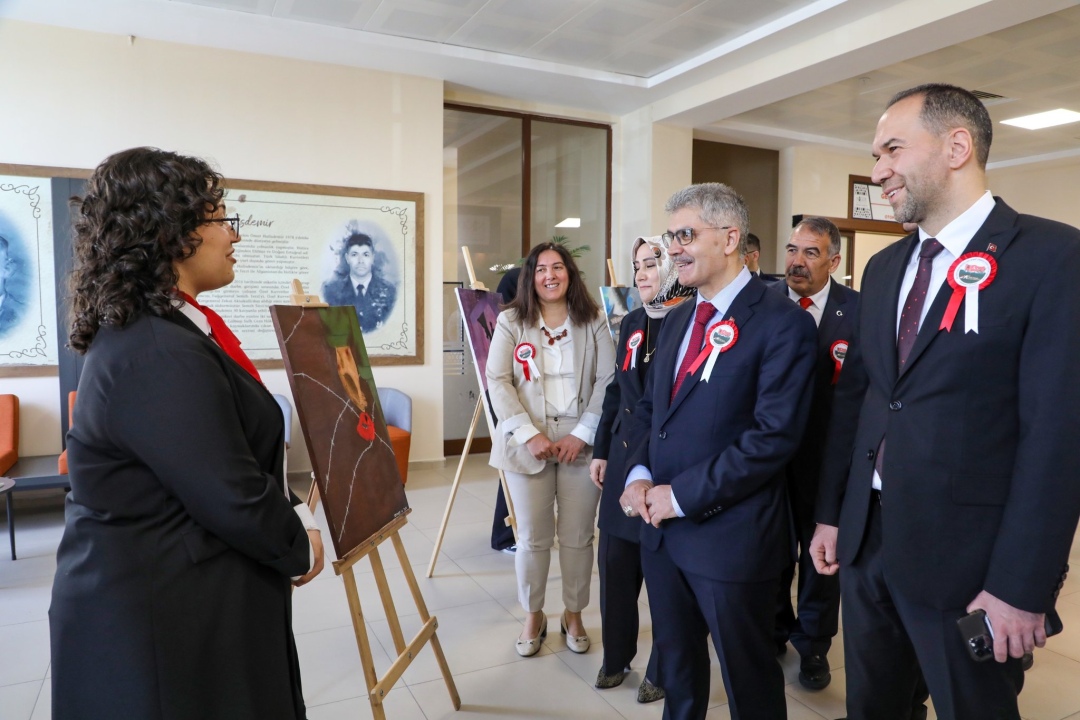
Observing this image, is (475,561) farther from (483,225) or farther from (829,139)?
(829,139)

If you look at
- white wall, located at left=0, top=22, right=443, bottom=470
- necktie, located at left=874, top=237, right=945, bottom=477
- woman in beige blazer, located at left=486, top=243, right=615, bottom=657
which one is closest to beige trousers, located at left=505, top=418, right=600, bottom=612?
woman in beige blazer, located at left=486, top=243, right=615, bottom=657

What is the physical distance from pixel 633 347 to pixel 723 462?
0.83 meters

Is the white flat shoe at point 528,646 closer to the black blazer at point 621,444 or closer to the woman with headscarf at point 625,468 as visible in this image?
the woman with headscarf at point 625,468

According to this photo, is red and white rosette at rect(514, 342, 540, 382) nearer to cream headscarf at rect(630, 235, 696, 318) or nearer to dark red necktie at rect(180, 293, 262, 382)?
cream headscarf at rect(630, 235, 696, 318)

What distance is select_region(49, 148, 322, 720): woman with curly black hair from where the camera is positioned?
1.30 m

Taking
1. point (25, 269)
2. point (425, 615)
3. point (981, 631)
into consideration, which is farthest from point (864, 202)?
point (25, 269)

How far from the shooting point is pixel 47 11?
4805 millimetres

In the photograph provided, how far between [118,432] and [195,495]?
18cm

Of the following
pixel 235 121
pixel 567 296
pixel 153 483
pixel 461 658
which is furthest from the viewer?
pixel 235 121

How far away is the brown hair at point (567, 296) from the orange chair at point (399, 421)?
106 inches

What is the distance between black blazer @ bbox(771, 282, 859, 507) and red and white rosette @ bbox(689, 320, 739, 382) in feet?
2.06

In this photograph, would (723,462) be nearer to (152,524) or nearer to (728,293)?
(728,293)

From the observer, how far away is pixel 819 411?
8.28 feet

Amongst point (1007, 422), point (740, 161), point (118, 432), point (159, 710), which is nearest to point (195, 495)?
point (118, 432)
